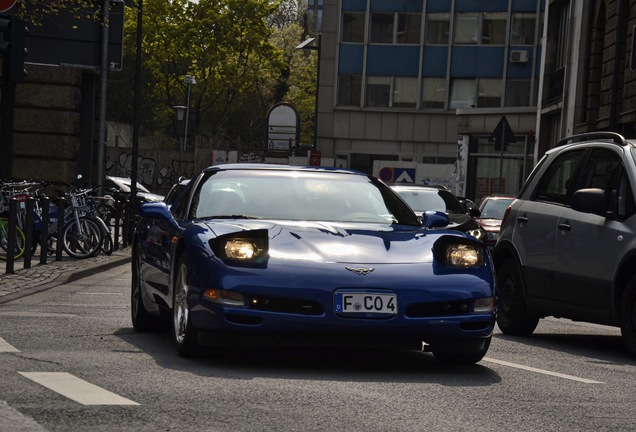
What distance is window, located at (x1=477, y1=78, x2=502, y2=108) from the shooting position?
64.9 metres

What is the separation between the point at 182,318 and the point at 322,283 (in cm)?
107

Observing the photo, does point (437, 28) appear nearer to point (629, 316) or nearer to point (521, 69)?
point (521, 69)

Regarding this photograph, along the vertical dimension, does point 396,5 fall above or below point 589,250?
above

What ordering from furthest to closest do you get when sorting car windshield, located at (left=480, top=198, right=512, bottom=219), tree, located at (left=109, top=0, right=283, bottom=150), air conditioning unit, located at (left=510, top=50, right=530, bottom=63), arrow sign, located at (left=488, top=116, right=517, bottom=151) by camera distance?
1. tree, located at (left=109, top=0, right=283, bottom=150)
2. air conditioning unit, located at (left=510, top=50, right=530, bottom=63)
3. arrow sign, located at (left=488, top=116, right=517, bottom=151)
4. car windshield, located at (left=480, top=198, right=512, bottom=219)

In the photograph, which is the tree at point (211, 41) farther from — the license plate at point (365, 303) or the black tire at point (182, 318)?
the license plate at point (365, 303)

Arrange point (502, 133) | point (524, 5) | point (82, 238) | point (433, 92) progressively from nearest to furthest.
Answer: point (82, 238)
point (502, 133)
point (524, 5)
point (433, 92)

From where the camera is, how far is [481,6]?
65.2 meters

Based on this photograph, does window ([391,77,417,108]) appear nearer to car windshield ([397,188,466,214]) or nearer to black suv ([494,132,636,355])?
car windshield ([397,188,466,214])

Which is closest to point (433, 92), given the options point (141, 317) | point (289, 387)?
point (141, 317)

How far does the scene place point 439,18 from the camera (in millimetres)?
66000

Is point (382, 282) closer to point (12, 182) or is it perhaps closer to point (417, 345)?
point (417, 345)

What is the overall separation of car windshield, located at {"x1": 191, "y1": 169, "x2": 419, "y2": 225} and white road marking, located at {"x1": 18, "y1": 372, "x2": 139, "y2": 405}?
7.00 feet

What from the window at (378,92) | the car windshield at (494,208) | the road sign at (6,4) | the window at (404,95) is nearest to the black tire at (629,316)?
the road sign at (6,4)

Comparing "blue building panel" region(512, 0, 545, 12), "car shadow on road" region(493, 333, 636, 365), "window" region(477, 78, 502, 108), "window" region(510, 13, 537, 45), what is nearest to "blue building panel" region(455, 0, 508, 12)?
"blue building panel" region(512, 0, 545, 12)
